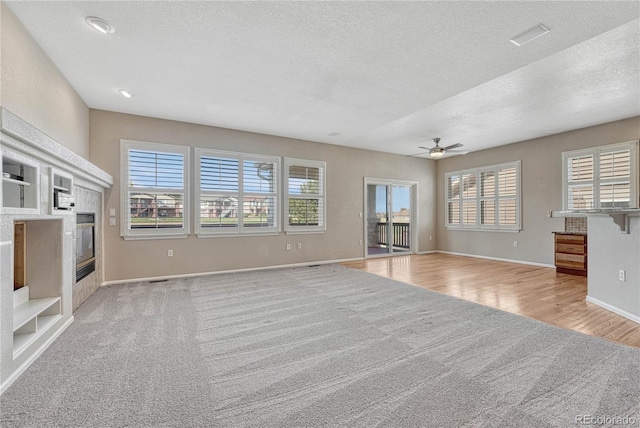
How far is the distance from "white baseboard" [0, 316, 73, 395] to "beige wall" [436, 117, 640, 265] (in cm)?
805

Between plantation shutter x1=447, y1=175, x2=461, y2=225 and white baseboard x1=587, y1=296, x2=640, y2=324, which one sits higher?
plantation shutter x1=447, y1=175, x2=461, y2=225

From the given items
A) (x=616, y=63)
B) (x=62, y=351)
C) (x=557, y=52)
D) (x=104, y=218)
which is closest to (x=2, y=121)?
(x=62, y=351)

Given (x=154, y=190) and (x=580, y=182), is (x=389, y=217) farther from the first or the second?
(x=154, y=190)

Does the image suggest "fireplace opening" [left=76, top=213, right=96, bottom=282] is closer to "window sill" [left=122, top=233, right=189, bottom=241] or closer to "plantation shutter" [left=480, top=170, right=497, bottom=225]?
"window sill" [left=122, top=233, right=189, bottom=241]

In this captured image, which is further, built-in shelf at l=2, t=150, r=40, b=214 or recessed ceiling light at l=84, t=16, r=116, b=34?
recessed ceiling light at l=84, t=16, r=116, b=34

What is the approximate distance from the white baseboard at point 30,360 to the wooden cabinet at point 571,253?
756 centimetres

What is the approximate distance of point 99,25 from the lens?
2520mm

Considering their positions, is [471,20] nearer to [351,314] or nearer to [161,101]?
[351,314]

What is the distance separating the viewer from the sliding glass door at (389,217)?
297 inches

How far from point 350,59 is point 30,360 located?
383 cm

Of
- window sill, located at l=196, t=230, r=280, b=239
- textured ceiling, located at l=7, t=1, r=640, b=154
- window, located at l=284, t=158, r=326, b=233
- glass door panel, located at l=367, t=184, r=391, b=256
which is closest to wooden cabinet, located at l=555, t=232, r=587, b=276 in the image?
textured ceiling, located at l=7, t=1, r=640, b=154

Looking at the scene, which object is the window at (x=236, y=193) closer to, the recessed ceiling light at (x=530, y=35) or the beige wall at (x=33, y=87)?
the beige wall at (x=33, y=87)

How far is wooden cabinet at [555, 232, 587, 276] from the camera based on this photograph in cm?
523
